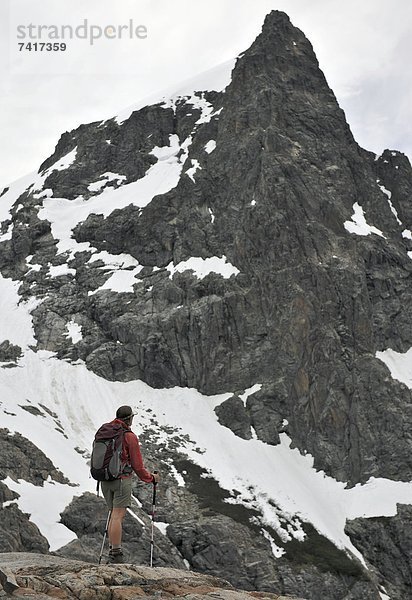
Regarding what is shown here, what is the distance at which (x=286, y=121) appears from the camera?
9606 centimetres

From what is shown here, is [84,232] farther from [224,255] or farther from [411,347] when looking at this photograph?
[411,347]

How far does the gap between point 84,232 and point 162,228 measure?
13420mm

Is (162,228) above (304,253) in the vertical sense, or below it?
above

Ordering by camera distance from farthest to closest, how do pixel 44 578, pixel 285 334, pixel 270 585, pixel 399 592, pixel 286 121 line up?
pixel 286 121, pixel 285 334, pixel 399 592, pixel 270 585, pixel 44 578

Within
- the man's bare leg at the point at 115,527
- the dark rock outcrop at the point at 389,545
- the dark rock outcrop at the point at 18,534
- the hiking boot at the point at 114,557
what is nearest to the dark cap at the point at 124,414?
the man's bare leg at the point at 115,527

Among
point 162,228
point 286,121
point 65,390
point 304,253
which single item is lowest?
point 65,390

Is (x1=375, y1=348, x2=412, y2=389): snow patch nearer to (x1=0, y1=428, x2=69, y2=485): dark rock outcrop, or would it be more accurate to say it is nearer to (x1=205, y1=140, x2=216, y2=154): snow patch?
(x1=205, y1=140, x2=216, y2=154): snow patch

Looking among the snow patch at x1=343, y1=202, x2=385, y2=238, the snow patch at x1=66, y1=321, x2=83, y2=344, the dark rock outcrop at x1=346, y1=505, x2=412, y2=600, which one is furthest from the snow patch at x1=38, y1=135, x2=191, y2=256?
the dark rock outcrop at x1=346, y1=505, x2=412, y2=600

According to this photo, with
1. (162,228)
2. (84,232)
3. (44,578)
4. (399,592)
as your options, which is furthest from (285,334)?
(44,578)

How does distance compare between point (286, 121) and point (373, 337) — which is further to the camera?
point (286, 121)

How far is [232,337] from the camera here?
75.6 m

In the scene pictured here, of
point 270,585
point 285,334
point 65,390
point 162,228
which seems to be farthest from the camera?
point 162,228

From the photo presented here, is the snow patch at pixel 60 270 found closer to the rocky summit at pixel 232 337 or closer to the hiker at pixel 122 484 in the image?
the rocky summit at pixel 232 337

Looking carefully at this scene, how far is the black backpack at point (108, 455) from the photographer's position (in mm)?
9914
